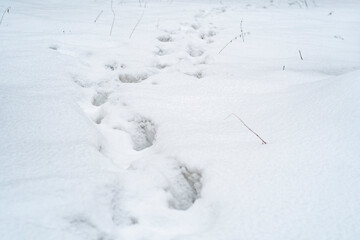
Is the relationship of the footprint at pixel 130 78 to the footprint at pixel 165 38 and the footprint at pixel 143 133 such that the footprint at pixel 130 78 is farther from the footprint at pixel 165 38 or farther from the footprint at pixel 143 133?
the footprint at pixel 165 38

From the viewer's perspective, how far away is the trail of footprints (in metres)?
0.69

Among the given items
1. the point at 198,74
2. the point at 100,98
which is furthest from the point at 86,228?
the point at 198,74

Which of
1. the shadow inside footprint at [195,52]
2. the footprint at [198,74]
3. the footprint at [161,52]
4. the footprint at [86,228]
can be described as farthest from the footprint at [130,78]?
the footprint at [86,228]

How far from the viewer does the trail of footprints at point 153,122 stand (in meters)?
0.69

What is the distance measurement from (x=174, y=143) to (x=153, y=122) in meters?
0.23

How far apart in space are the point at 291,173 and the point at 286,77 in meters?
0.92

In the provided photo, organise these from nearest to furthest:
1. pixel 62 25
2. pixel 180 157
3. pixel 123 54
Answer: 1. pixel 180 157
2. pixel 123 54
3. pixel 62 25

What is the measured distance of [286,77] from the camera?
151cm

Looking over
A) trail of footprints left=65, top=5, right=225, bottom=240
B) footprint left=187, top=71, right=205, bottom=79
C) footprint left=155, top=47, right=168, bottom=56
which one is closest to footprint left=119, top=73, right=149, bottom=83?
trail of footprints left=65, top=5, right=225, bottom=240

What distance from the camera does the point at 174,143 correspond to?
0.98 meters

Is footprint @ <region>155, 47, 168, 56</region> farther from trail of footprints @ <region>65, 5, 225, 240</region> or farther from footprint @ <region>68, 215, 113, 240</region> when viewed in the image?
footprint @ <region>68, 215, 113, 240</region>

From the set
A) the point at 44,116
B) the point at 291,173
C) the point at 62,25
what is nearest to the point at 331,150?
the point at 291,173

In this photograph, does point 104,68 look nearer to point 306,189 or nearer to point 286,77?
point 286,77

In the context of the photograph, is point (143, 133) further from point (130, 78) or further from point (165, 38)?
point (165, 38)
